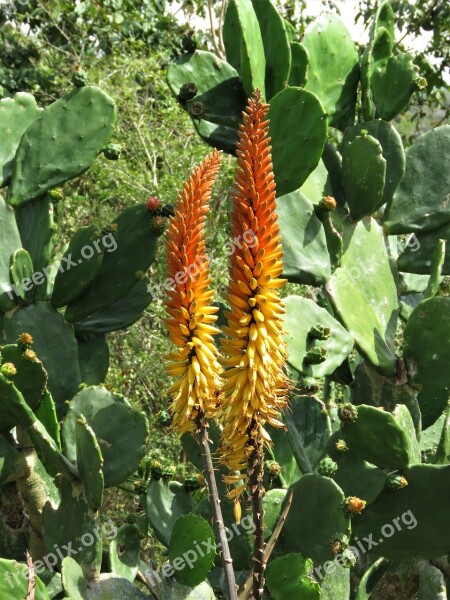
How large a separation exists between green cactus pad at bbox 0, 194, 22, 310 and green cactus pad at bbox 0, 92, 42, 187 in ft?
0.39

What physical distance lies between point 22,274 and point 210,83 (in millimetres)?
778

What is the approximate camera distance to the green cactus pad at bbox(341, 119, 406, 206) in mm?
3025

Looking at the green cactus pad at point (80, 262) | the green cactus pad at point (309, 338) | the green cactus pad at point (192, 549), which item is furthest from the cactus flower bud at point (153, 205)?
the green cactus pad at point (192, 549)

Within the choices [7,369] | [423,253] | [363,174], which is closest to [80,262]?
[7,369]

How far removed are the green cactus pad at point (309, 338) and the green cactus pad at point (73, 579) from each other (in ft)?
2.43

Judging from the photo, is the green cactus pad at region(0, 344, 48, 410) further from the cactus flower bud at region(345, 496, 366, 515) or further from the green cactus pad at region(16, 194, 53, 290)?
the cactus flower bud at region(345, 496, 366, 515)

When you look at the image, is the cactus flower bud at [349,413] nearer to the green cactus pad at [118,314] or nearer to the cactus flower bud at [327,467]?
the cactus flower bud at [327,467]

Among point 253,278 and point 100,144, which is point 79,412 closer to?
point 100,144

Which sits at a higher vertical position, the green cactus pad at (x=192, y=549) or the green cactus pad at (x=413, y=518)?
the green cactus pad at (x=192, y=549)

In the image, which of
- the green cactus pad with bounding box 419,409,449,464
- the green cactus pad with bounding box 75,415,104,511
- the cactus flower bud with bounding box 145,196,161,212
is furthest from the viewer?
the green cactus pad with bounding box 419,409,449,464

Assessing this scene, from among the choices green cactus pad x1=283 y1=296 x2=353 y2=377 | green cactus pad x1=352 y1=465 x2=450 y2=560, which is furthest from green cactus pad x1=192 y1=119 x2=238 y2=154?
green cactus pad x1=352 y1=465 x2=450 y2=560

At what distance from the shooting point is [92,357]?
300 cm

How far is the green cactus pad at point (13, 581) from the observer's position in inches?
82.0

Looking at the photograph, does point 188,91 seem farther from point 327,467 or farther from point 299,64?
point 327,467
